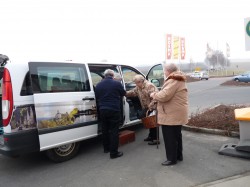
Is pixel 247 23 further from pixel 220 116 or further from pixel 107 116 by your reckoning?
pixel 107 116

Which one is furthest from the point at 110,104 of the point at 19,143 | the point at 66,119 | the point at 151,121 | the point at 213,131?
the point at 213,131

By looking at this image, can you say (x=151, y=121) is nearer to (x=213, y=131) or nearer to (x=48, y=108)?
(x=213, y=131)

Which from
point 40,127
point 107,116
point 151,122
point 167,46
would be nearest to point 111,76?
point 107,116

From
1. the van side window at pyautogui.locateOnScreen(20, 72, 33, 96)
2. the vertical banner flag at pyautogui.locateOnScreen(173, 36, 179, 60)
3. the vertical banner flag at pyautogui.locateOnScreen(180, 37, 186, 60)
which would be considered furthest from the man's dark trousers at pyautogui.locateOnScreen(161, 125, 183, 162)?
the vertical banner flag at pyautogui.locateOnScreen(180, 37, 186, 60)

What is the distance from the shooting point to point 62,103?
169 inches

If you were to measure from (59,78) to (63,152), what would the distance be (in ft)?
4.56

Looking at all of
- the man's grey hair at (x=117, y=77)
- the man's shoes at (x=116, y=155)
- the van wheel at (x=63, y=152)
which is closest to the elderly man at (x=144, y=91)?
the man's grey hair at (x=117, y=77)

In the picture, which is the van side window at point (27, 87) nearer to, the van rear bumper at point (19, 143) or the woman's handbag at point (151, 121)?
the van rear bumper at point (19, 143)

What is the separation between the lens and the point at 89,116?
15.6 ft

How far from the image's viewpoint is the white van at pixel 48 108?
3875mm

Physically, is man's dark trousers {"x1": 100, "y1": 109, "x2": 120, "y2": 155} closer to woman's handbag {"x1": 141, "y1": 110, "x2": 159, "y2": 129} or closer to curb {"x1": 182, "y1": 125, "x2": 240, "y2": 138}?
woman's handbag {"x1": 141, "y1": 110, "x2": 159, "y2": 129}

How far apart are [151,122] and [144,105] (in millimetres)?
429

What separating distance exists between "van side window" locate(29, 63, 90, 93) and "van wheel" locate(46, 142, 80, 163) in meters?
1.08

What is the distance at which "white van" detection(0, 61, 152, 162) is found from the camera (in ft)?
12.7
